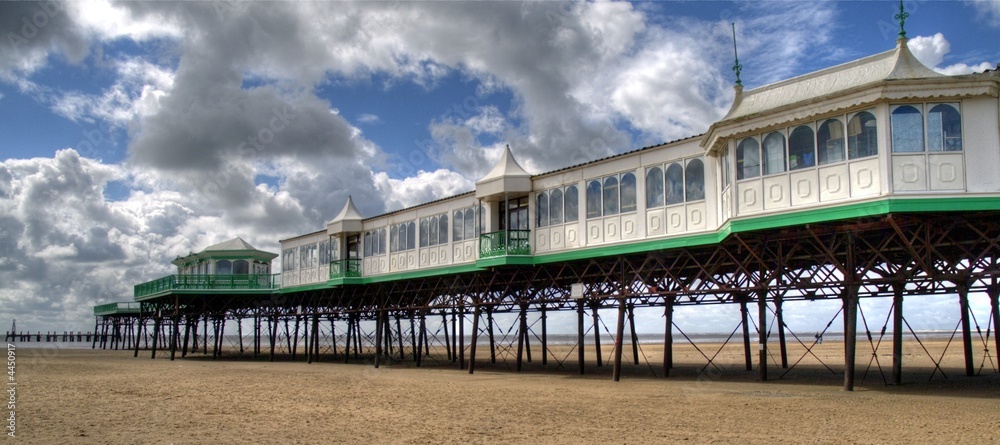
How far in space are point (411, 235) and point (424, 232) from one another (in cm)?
98

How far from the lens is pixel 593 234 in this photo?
24.1 meters

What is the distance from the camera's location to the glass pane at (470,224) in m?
29.2

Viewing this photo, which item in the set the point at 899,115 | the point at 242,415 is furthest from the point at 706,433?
the point at 242,415

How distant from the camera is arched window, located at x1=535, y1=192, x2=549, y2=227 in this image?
2616 cm

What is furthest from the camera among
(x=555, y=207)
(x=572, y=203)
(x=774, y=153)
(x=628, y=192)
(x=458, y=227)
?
(x=458, y=227)

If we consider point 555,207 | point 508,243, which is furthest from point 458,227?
point 555,207

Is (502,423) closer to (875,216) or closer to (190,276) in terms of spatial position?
(875,216)

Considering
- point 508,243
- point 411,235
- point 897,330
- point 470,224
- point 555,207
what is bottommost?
point 897,330

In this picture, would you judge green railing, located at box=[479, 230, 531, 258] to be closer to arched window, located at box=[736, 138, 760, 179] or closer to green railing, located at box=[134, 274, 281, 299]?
arched window, located at box=[736, 138, 760, 179]

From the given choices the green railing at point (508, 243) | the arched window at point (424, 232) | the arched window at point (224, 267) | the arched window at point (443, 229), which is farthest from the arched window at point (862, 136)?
the arched window at point (224, 267)

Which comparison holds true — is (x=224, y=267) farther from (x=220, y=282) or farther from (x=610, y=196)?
(x=610, y=196)

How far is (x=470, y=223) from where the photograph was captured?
29453mm

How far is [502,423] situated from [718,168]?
898 centimetres

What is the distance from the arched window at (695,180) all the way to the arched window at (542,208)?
588 cm
